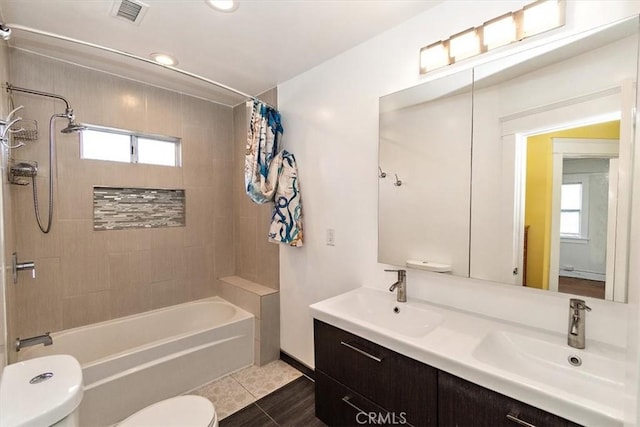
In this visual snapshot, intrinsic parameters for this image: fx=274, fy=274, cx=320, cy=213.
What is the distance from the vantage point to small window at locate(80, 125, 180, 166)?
233 centimetres

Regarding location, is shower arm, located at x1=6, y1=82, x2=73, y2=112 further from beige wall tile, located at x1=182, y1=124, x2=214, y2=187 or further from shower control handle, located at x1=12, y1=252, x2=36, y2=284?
shower control handle, located at x1=12, y1=252, x2=36, y2=284

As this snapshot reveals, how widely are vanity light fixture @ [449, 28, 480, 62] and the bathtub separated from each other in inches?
99.5

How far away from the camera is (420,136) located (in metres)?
1.63

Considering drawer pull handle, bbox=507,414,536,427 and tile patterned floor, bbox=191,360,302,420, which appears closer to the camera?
drawer pull handle, bbox=507,414,536,427

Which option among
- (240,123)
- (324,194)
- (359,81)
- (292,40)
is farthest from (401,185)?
(240,123)

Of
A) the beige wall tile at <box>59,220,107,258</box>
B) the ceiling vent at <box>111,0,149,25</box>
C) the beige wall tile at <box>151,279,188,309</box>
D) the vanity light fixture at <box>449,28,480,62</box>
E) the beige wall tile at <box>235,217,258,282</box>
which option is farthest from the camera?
the beige wall tile at <box>235,217,258,282</box>

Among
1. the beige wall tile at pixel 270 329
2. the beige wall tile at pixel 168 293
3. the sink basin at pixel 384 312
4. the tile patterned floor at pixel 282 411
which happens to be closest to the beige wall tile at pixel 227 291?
the beige wall tile at pixel 168 293

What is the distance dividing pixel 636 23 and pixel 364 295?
1.69 meters

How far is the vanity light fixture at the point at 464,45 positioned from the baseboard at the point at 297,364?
2463mm

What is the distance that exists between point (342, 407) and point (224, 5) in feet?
7.57

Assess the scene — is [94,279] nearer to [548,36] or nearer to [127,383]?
[127,383]

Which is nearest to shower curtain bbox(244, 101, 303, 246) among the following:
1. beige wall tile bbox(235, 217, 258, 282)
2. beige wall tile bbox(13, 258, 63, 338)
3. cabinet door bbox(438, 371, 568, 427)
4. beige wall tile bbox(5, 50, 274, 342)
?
beige wall tile bbox(5, 50, 274, 342)

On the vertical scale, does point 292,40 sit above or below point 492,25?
above

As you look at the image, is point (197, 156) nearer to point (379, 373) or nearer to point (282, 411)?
point (282, 411)
